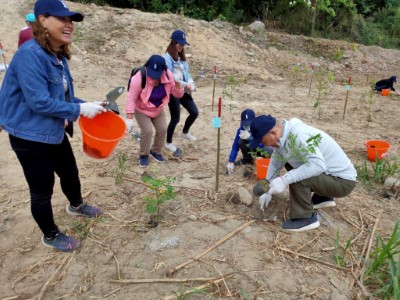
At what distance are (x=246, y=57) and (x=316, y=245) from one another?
8.92 metres

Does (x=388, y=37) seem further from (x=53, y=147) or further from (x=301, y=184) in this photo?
(x=53, y=147)

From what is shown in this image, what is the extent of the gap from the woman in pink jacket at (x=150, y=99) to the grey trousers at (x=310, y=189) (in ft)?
5.93

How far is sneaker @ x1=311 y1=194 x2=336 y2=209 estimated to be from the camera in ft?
11.0

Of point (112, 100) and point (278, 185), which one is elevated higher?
point (112, 100)

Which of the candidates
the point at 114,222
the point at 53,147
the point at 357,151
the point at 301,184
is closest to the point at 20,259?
the point at 114,222

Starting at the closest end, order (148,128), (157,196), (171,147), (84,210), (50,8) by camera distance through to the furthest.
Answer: (50,8) → (157,196) → (84,210) → (148,128) → (171,147)

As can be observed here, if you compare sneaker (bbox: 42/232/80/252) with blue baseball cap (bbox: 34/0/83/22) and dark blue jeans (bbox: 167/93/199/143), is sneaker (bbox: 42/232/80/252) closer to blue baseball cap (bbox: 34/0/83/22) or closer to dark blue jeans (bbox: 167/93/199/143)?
blue baseball cap (bbox: 34/0/83/22)

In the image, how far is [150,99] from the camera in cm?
400

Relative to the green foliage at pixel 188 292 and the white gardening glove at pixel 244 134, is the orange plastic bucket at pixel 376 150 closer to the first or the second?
the white gardening glove at pixel 244 134

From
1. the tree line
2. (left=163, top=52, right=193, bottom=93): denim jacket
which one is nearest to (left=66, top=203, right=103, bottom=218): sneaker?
(left=163, top=52, right=193, bottom=93): denim jacket

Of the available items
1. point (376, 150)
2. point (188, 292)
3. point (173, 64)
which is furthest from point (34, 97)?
point (376, 150)

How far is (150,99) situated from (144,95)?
4.1 inches

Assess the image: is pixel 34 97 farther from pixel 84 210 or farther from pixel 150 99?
pixel 150 99

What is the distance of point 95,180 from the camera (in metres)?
3.94
